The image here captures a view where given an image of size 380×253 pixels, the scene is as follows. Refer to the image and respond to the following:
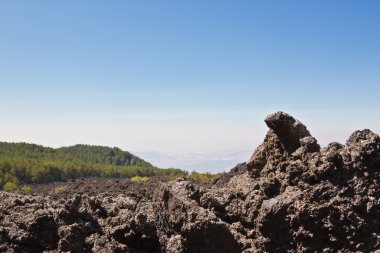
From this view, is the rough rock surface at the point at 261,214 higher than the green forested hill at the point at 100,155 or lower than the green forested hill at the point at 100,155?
lower

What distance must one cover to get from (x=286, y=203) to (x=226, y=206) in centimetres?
→ 247

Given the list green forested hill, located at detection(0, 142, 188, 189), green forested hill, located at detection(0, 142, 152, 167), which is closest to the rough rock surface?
green forested hill, located at detection(0, 142, 188, 189)

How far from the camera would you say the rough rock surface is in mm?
8919

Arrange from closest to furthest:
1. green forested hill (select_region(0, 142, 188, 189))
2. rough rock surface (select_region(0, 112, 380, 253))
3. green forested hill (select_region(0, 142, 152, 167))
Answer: rough rock surface (select_region(0, 112, 380, 253)), green forested hill (select_region(0, 142, 188, 189)), green forested hill (select_region(0, 142, 152, 167))

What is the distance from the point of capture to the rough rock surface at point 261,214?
892 cm

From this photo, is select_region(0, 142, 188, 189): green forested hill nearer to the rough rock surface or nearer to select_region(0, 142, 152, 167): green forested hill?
select_region(0, 142, 152, 167): green forested hill

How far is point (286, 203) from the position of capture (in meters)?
9.14

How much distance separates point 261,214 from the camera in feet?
30.2

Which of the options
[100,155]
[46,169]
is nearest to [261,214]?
[46,169]

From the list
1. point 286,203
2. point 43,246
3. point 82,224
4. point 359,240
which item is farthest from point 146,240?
point 359,240

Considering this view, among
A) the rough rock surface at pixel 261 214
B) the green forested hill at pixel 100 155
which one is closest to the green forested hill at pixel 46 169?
the green forested hill at pixel 100 155

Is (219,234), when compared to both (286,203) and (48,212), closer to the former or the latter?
(286,203)

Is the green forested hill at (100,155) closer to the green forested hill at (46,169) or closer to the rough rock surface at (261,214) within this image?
the green forested hill at (46,169)

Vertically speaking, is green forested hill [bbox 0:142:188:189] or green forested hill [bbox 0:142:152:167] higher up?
green forested hill [bbox 0:142:152:167]
